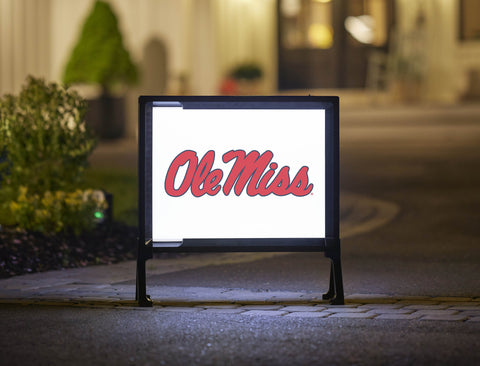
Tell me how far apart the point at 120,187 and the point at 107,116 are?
286 inches

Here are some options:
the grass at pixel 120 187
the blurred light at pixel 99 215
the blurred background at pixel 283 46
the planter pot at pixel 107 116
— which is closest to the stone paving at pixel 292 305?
the blurred light at pixel 99 215

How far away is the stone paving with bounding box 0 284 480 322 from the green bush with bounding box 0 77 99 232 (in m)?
2.00

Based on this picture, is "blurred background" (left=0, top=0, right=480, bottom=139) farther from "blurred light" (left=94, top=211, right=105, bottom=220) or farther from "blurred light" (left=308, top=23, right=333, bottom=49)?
"blurred light" (left=94, top=211, right=105, bottom=220)

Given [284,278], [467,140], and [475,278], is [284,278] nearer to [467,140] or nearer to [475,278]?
[475,278]

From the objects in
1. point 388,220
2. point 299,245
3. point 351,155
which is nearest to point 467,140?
point 351,155

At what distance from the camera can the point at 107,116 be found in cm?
2011

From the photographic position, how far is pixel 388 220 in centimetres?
1120

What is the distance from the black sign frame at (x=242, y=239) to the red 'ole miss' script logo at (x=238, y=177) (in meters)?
0.16

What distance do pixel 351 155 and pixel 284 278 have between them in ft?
Answer: 27.8

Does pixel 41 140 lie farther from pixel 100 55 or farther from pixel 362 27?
pixel 362 27

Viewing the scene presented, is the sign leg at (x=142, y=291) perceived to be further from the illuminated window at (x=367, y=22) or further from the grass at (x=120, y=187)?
the illuminated window at (x=367, y=22)

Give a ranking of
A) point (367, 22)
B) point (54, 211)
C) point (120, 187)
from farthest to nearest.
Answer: point (367, 22), point (120, 187), point (54, 211)

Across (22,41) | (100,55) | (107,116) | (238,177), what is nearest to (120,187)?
(238,177)

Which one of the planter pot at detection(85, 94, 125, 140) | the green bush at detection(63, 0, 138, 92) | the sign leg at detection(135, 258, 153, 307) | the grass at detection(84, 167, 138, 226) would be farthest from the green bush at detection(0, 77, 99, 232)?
the planter pot at detection(85, 94, 125, 140)
